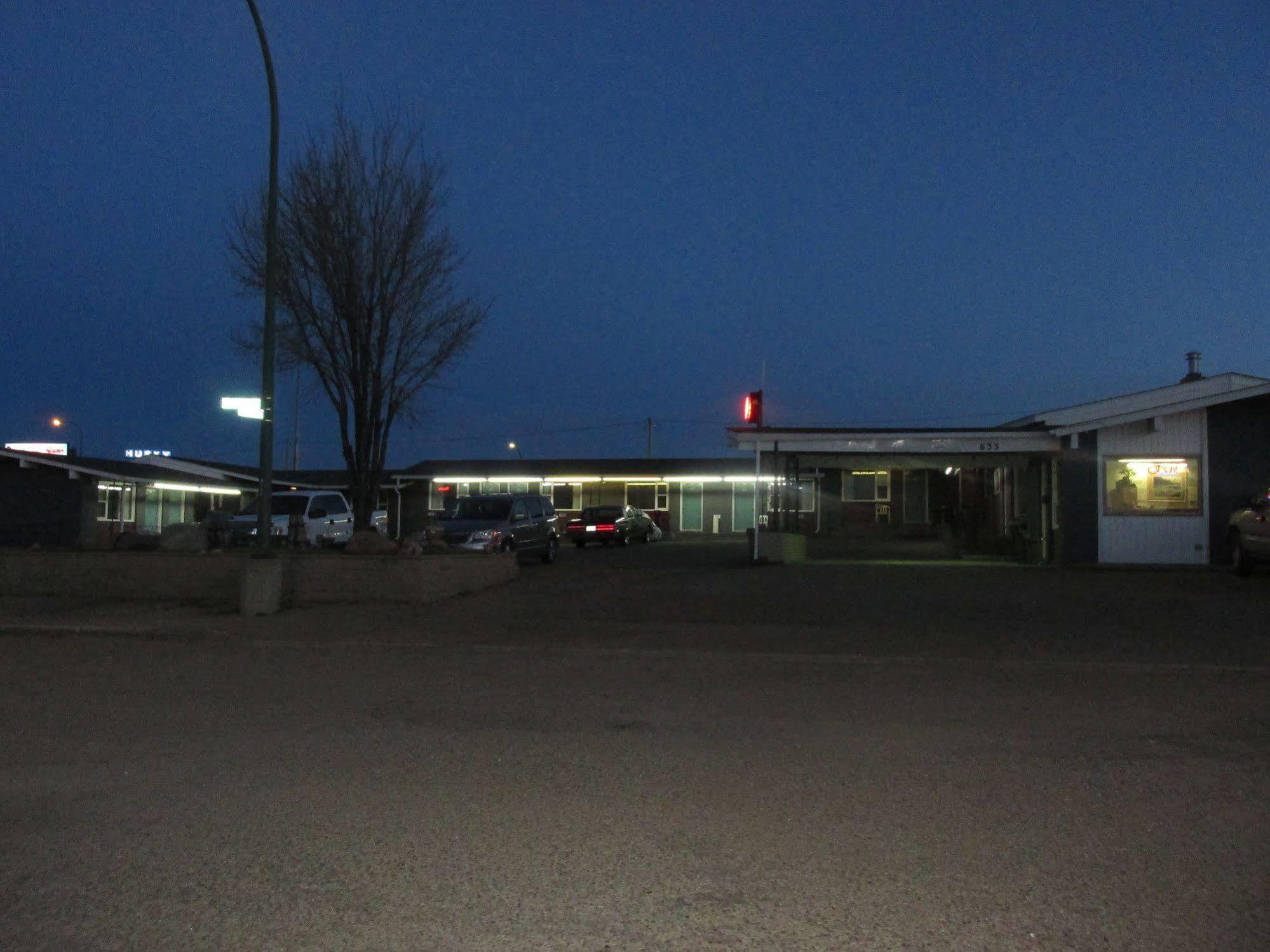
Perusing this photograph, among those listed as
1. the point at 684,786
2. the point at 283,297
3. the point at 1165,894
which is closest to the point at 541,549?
the point at 283,297

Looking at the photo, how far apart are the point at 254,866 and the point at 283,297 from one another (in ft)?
65.2

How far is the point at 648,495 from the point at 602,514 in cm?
1175

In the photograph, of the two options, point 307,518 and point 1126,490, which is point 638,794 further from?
point 307,518

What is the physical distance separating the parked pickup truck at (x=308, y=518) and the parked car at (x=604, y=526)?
879 centimetres

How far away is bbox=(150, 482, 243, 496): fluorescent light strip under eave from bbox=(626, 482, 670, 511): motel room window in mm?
15866

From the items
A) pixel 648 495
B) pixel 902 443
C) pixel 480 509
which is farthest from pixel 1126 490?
pixel 648 495

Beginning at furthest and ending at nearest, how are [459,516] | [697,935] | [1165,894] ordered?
[459,516] < [1165,894] < [697,935]

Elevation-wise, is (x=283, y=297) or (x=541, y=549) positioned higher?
(x=283, y=297)

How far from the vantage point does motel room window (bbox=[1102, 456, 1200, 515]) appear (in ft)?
76.1

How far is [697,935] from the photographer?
461cm

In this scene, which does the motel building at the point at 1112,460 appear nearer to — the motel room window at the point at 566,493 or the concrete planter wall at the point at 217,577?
the concrete planter wall at the point at 217,577

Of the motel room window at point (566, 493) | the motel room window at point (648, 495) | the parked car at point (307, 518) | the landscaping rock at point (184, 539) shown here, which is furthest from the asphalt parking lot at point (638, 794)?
the motel room window at point (566, 493)

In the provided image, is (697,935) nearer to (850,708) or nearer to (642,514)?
(850,708)

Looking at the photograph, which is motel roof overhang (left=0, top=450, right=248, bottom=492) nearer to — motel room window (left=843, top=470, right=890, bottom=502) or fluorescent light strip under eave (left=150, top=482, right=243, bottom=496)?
fluorescent light strip under eave (left=150, top=482, right=243, bottom=496)
